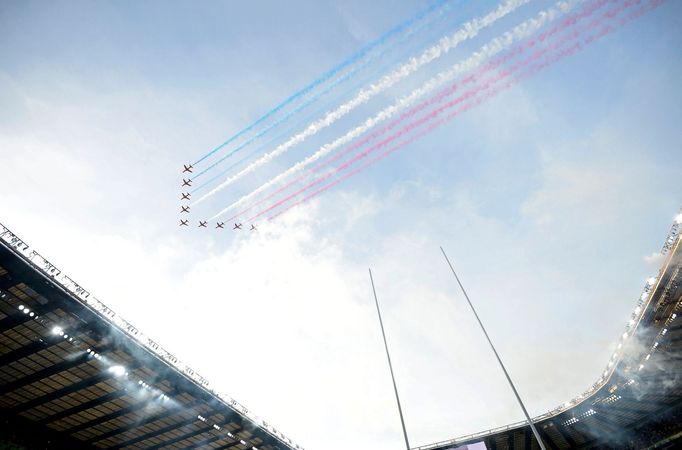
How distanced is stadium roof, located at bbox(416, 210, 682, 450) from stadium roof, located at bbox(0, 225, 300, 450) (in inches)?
1073

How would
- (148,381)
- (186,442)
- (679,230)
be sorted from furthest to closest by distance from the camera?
(186,442) → (148,381) → (679,230)

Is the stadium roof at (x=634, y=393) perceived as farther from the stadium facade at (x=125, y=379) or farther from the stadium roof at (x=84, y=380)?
the stadium roof at (x=84, y=380)

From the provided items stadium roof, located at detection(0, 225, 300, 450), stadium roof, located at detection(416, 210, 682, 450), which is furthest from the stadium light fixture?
stadium roof, located at detection(416, 210, 682, 450)

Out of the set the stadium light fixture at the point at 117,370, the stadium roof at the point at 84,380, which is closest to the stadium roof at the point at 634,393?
the stadium roof at the point at 84,380

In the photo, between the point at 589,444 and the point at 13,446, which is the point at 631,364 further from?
the point at 13,446

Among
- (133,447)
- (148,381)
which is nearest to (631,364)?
(148,381)

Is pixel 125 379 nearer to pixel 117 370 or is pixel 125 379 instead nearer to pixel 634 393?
pixel 117 370

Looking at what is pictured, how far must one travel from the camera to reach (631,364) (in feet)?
118

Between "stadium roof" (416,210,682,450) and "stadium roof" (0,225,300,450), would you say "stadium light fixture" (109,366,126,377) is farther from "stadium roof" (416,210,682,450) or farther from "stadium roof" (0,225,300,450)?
"stadium roof" (416,210,682,450)

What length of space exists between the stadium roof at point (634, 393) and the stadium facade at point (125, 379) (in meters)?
0.14

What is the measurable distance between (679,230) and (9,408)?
4964cm

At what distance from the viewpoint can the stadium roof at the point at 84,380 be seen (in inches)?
819

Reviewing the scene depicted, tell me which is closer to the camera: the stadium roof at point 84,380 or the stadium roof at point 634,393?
the stadium roof at point 84,380

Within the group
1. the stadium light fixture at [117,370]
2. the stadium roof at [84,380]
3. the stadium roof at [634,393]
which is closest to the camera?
the stadium roof at [84,380]
